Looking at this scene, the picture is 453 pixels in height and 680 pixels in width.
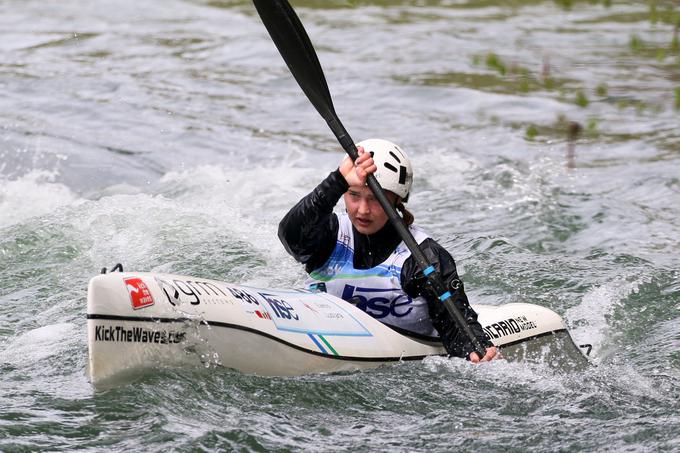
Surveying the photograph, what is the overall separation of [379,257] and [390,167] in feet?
1.65

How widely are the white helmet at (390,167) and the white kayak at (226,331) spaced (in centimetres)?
67

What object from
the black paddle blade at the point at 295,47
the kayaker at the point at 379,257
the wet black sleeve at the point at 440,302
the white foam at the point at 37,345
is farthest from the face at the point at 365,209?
the white foam at the point at 37,345

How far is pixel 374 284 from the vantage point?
5.86 meters

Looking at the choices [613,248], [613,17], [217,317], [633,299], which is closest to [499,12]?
[613,17]

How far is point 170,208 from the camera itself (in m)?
9.48

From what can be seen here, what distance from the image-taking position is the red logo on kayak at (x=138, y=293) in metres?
4.91

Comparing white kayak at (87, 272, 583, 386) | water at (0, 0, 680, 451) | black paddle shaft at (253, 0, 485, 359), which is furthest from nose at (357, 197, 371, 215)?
water at (0, 0, 680, 451)

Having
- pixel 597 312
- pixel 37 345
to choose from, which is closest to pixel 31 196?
pixel 37 345

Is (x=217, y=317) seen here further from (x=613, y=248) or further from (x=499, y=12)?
(x=499, y=12)

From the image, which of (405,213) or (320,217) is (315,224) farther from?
(405,213)

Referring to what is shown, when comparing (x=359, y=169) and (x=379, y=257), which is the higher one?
(x=359, y=169)

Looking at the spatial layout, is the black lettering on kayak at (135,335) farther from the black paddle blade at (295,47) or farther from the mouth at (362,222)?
the black paddle blade at (295,47)

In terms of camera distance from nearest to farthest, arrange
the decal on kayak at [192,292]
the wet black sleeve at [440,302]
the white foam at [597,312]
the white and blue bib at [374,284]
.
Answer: the decal on kayak at [192,292] → the wet black sleeve at [440,302] → the white and blue bib at [374,284] → the white foam at [597,312]

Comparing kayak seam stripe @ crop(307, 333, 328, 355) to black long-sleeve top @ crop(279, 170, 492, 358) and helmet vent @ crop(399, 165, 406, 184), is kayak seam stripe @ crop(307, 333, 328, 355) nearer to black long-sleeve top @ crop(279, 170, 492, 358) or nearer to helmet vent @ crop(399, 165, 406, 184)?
black long-sleeve top @ crop(279, 170, 492, 358)
